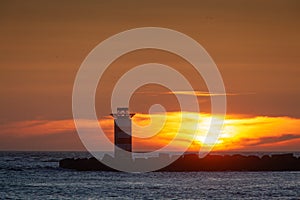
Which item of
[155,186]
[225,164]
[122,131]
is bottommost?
[155,186]

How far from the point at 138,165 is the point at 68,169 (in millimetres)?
9956

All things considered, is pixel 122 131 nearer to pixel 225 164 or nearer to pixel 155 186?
pixel 155 186

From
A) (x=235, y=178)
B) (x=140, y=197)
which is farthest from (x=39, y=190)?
(x=235, y=178)

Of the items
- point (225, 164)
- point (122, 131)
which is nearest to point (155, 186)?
point (122, 131)

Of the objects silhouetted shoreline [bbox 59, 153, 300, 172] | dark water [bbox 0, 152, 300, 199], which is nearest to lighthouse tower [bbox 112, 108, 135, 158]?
dark water [bbox 0, 152, 300, 199]

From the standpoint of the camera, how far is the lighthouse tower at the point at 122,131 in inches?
2982

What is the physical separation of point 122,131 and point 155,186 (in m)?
12.6

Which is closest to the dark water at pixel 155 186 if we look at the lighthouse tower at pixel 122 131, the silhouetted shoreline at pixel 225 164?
the lighthouse tower at pixel 122 131

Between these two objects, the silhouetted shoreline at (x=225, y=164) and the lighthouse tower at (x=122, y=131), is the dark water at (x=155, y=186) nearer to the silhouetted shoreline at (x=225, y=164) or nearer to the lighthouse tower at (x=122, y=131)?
the lighthouse tower at (x=122, y=131)

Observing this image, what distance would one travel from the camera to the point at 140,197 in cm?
5372

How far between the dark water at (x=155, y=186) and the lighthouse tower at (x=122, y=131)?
273 cm

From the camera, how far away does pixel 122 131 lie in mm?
75750

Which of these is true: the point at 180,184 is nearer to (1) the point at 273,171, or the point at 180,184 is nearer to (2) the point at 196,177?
(2) the point at 196,177

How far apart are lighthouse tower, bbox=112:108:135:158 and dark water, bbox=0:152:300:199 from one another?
273 cm
